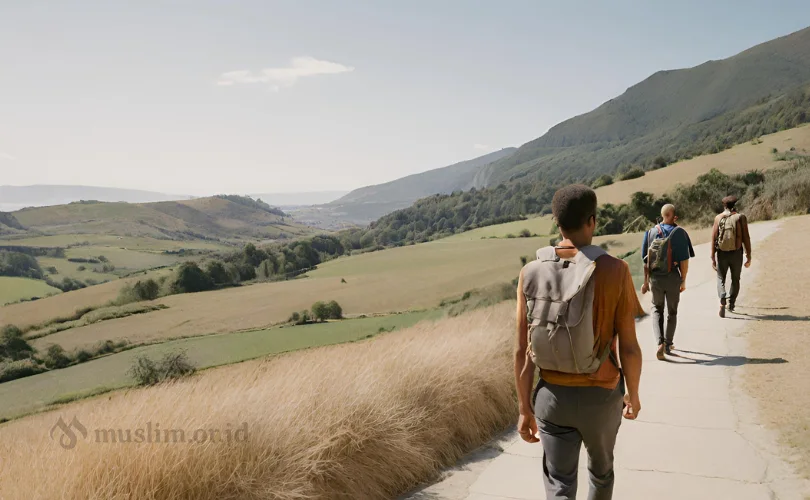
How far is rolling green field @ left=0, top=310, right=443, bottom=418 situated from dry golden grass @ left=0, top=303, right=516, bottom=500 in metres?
8.98

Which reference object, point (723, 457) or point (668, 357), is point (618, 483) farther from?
point (668, 357)

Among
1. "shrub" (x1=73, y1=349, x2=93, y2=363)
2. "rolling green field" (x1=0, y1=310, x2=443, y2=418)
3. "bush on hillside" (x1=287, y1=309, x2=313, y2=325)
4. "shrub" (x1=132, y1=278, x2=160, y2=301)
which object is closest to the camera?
"rolling green field" (x1=0, y1=310, x2=443, y2=418)

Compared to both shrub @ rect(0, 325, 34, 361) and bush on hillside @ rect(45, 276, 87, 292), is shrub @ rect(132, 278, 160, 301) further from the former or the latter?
bush on hillside @ rect(45, 276, 87, 292)

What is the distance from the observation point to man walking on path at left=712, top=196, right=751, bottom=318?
9.59 metres

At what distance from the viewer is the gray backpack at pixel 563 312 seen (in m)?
2.45

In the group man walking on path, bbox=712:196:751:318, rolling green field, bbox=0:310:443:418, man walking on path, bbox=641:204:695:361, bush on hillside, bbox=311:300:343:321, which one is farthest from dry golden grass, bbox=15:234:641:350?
man walking on path, bbox=641:204:695:361

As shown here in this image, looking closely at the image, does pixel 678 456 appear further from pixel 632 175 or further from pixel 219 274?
pixel 632 175

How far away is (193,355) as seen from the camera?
17.8 m

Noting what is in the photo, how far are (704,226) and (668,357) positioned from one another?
2808 cm

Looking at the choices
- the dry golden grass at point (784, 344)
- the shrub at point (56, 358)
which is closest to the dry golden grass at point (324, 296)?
the shrub at point (56, 358)

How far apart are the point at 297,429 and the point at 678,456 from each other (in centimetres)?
A: 342

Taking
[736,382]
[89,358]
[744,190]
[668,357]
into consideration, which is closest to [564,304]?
[736,382]

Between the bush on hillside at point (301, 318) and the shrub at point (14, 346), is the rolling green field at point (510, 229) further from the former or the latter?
the shrub at point (14, 346)

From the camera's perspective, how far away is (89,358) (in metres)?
22.0
